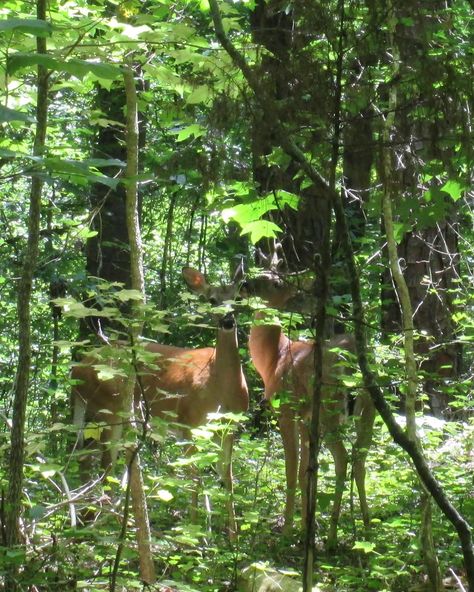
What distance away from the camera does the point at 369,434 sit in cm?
627

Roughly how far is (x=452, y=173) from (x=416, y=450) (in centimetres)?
133

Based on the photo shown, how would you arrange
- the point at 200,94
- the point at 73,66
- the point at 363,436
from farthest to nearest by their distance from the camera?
the point at 363,436, the point at 200,94, the point at 73,66

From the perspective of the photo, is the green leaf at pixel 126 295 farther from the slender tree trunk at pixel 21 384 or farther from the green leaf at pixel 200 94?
the green leaf at pixel 200 94

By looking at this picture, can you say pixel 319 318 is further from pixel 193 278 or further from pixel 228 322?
pixel 193 278

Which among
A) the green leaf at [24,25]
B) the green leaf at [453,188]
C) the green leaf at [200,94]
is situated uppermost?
the green leaf at [200,94]

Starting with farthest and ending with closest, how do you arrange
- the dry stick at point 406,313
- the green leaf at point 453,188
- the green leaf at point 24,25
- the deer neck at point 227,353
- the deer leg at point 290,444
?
the deer neck at point 227,353 → the deer leg at point 290,444 → the green leaf at point 453,188 → the dry stick at point 406,313 → the green leaf at point 24,25

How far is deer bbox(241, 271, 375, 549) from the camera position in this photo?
613 cm

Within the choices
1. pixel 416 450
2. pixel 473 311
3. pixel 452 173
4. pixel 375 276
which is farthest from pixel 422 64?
pixel 375 276

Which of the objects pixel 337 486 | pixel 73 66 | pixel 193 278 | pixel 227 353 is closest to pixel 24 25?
pixel 73 66

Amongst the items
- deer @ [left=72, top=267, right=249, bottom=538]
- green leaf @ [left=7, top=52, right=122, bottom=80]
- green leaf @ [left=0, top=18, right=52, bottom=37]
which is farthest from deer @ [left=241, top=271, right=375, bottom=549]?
green leaf @ [left=0, top=18, right=52, bottom=37]

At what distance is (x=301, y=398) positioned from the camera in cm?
635

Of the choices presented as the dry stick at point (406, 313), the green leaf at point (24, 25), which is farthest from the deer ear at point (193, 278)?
the green leaf at point (24, 25)

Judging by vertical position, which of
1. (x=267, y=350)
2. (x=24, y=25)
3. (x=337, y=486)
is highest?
(x=24, y=25)

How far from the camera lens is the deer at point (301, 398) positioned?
20.1 feet
